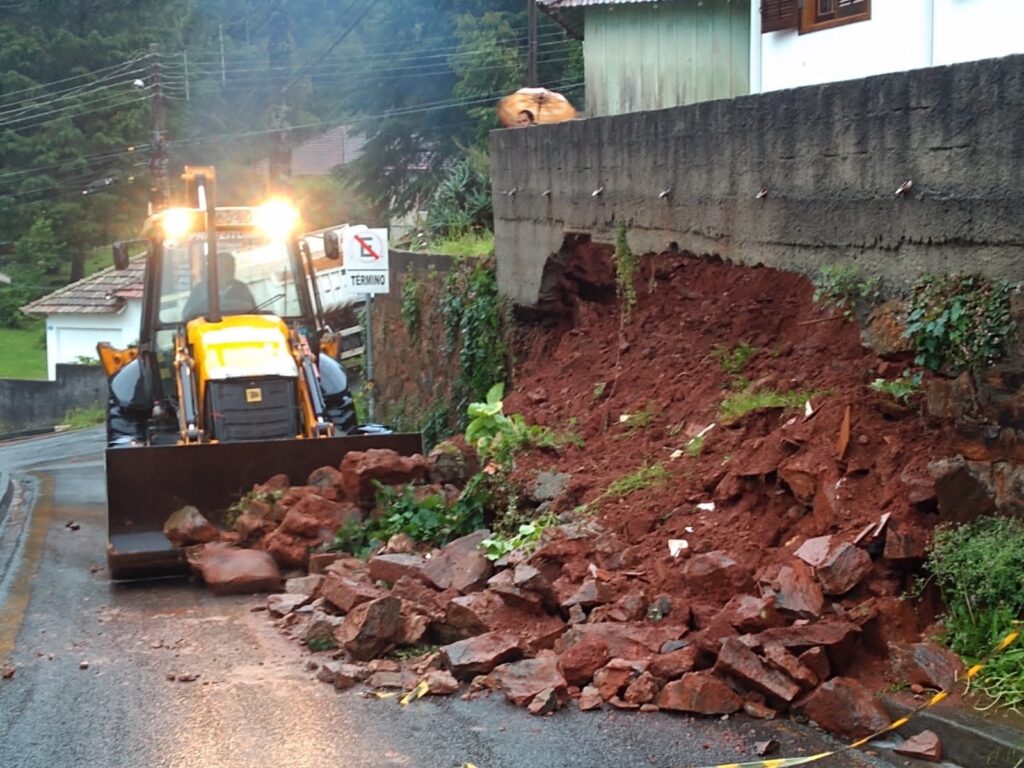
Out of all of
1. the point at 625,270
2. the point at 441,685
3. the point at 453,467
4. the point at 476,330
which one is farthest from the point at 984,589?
the point at 476,330

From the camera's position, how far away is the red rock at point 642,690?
6.96 meters

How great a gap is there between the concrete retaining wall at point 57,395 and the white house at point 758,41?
23.4 metres

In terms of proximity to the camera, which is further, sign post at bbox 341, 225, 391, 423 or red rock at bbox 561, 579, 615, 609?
sign post at bbox 341, 225, 391, 423

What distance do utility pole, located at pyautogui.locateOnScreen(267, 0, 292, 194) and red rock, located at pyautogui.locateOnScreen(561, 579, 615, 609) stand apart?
33.6 metres

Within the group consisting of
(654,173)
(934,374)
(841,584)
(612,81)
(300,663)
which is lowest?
(300,663)

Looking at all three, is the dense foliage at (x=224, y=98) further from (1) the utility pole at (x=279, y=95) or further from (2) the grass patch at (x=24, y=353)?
(2) the grass patch at (x=24, y=353)

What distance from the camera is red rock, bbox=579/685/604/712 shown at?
700 cm

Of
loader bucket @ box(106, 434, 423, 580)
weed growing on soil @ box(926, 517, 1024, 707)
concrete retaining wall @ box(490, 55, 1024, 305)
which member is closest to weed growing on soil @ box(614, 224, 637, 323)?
concrete retaining wall @ box(490, 55, 1024, 305)

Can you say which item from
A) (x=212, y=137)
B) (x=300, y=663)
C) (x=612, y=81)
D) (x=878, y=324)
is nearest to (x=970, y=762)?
(x=878, y=324)

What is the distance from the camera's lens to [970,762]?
6078 millimetres

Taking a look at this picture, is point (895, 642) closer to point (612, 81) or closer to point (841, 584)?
point (841, 584)

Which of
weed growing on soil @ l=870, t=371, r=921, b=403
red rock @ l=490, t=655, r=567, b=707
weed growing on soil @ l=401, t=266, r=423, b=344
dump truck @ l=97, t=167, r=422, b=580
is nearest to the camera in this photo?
red rock @ l=490, t=655, r=567, b=707

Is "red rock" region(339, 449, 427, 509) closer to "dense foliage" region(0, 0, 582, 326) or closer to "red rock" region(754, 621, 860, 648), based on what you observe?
"red rock" region(754, 621, 860, 648)

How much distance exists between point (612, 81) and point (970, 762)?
50.9ft
